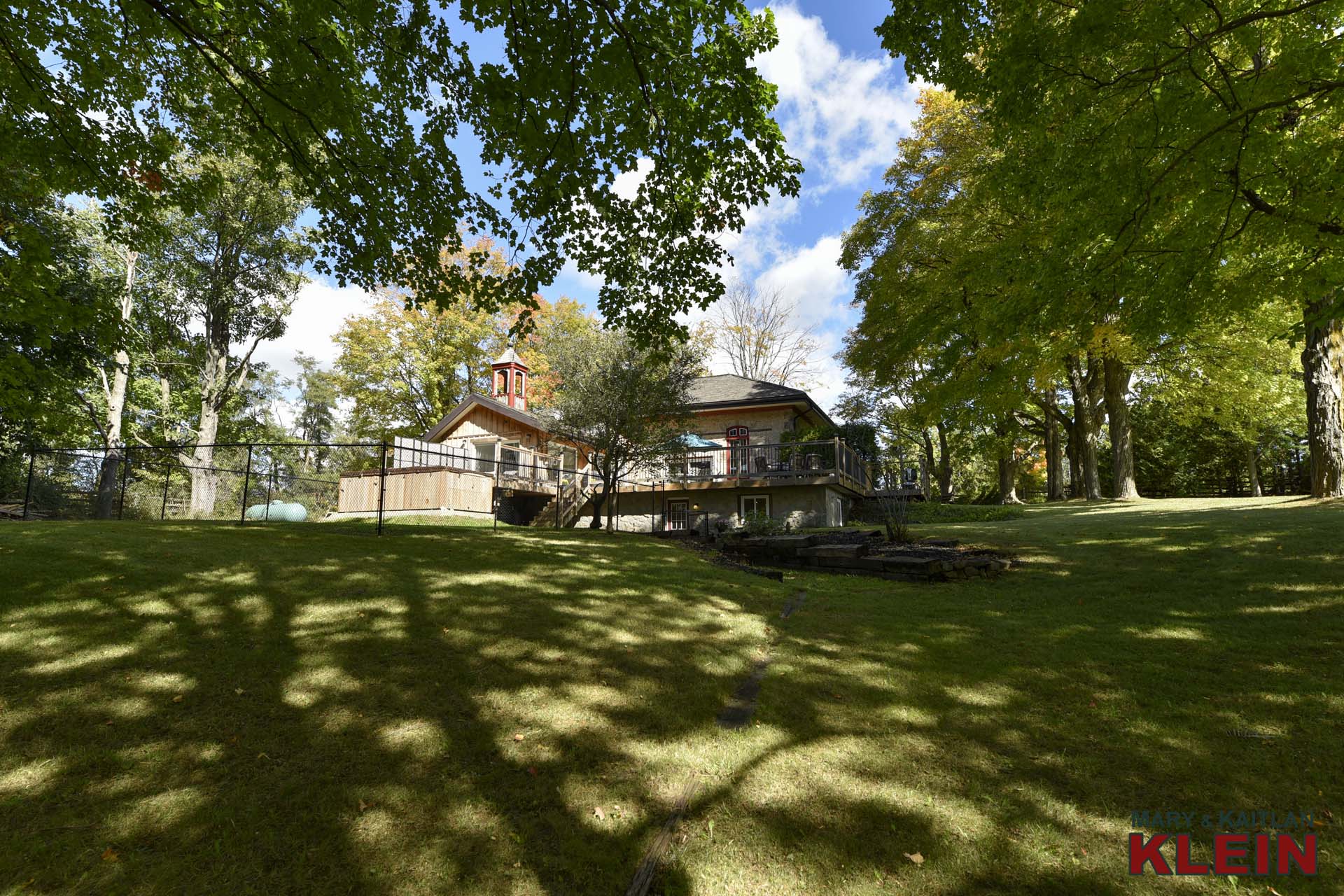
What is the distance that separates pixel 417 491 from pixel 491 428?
19.9 feet

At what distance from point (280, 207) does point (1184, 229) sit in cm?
2699

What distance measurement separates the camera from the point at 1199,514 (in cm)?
1267

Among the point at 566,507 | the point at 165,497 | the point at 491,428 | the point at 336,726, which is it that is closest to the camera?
the point at 336,726

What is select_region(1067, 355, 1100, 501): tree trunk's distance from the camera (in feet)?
73.2

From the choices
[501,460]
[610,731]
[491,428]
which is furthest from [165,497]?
[610,731]

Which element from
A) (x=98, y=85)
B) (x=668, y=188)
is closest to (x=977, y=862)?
(x=668, y=188)

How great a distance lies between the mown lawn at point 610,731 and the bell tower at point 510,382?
20.7m

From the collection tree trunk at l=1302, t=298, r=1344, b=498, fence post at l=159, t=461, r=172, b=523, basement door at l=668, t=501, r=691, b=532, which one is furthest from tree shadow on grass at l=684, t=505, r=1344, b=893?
fence post at l=159, t=461, r=172, b=523

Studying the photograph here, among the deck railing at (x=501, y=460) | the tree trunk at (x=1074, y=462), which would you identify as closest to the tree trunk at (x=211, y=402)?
the deck railing at (x=501, y=460)

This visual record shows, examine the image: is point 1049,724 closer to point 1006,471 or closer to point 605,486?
point 605,486

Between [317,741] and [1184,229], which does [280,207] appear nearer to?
[317,741]

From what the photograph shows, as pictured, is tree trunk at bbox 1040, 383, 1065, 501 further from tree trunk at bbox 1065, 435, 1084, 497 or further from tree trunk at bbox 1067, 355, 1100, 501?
tree trunk at bbox 1067, 355, 1100, 501

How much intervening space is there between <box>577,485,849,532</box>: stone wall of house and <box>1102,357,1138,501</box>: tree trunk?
34.2 ft

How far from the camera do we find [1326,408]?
12227 millimetres
